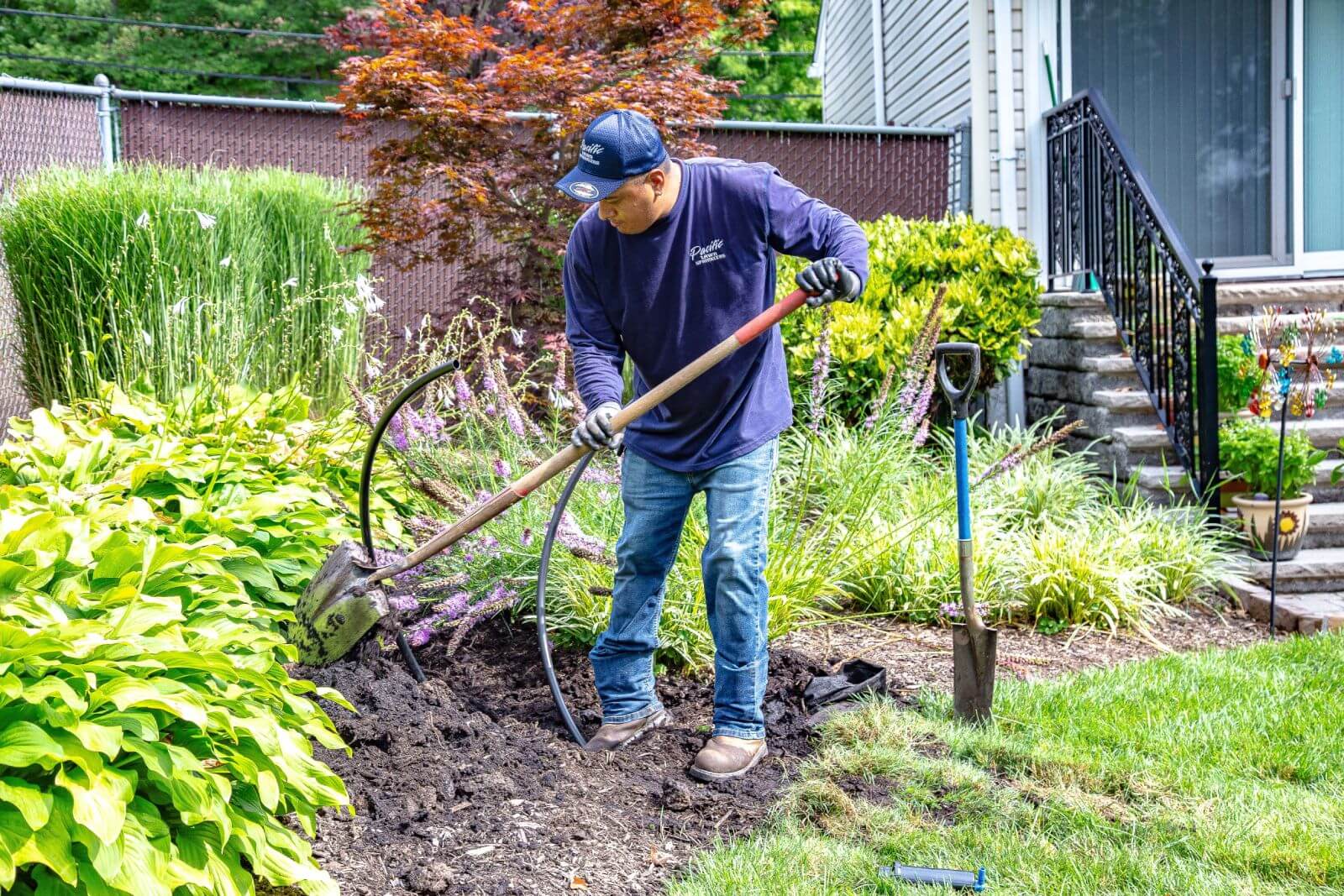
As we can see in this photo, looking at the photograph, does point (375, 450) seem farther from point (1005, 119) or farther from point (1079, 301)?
point (1005, 119)

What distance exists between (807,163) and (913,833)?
8.09 metres

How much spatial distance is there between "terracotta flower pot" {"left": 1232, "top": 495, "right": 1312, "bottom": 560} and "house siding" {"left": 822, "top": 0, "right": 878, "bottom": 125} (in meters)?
8.35

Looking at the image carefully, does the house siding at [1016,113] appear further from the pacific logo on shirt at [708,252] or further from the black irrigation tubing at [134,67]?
the black irrigation tubing at [134,67]

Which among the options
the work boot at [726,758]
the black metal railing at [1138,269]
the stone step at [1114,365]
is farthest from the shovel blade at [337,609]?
the stone step at [1114,365]

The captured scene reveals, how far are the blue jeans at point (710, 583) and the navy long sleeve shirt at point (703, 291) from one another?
3.0 inches

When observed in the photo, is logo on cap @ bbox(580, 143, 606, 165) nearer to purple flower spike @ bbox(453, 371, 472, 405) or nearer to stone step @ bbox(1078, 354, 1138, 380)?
purple flower spike @ bbox(453, 371, 472, 405)

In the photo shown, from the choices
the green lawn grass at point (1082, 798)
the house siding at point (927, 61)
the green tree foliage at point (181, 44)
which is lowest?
the green lawn grass at point (1082, 798)

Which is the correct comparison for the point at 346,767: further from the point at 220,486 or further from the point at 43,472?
the point at 43,472

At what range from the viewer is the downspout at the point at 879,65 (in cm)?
1216

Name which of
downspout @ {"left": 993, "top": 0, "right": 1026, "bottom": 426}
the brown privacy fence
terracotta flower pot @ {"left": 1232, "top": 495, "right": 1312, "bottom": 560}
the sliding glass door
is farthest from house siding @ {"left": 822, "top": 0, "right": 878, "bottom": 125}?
terracotta flower pot @ {"left": 1232, "top": 495, "right": 1312, "bottom": 560}

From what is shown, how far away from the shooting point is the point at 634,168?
9.73 feet

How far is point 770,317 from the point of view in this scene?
296 cm

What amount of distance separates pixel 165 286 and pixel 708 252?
11.6 feet

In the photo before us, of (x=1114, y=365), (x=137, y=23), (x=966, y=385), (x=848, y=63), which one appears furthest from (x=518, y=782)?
(x=137, y=23)
